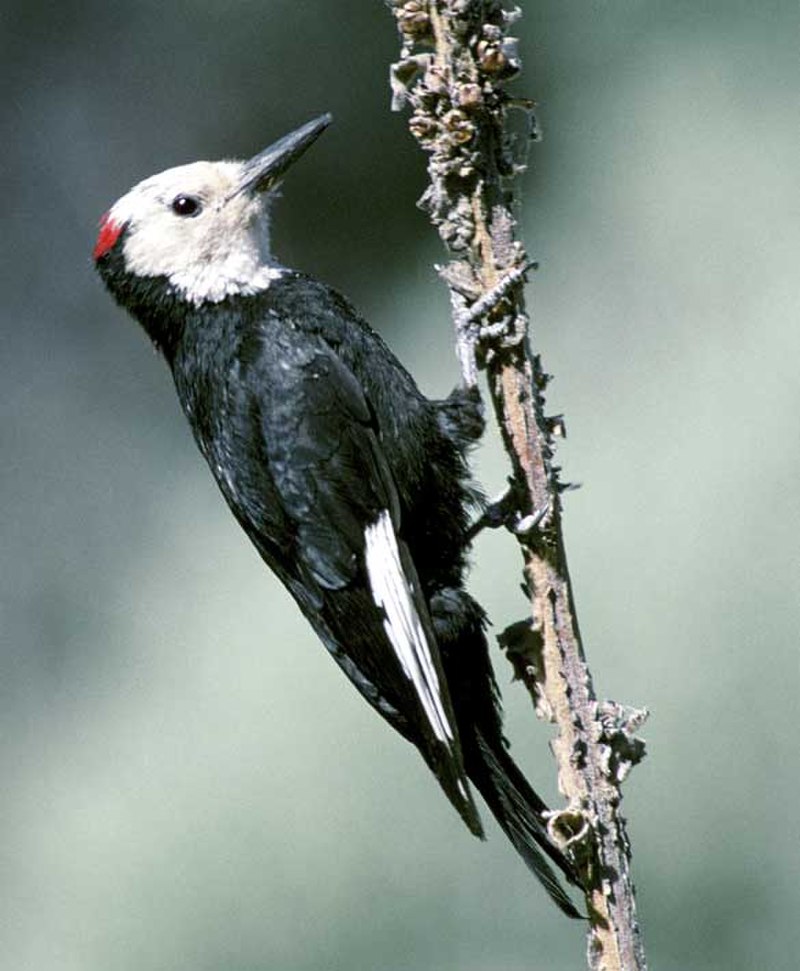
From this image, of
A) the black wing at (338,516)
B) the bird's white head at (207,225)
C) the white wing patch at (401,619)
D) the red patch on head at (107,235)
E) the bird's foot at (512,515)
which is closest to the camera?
the bird's foot at (512,515)

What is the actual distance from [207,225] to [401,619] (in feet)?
3.03

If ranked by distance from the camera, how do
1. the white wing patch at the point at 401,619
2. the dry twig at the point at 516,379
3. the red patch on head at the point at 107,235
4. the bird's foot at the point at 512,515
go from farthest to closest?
the red patch on head at the point at 107,235, the white wing patch at the point at 401,619, the bird's foot at the point at 512,515, the dry twig at the point at 516,379

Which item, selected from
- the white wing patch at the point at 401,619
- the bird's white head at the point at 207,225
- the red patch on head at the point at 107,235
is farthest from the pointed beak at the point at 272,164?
the white wing patch at the point at 401,619

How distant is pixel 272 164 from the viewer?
3.10 m

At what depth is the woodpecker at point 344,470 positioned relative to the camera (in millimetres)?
2609

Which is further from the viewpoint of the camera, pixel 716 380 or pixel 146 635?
pixel 146 635

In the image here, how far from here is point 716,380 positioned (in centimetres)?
379

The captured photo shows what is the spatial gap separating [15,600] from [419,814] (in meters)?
1.77

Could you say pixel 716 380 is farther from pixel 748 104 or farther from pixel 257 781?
pixel 257 781

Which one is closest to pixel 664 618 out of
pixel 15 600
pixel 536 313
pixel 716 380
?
pixel 716 380

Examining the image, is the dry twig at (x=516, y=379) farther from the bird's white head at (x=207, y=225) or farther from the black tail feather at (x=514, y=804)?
the bird's white head at (x=207, y=225)

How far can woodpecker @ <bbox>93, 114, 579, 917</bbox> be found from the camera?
2609 mm

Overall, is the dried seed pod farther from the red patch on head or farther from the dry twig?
the red patch on head

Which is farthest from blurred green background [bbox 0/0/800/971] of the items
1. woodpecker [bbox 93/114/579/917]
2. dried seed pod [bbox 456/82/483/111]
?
dried seed pod [bbox 456/82/483/111]
